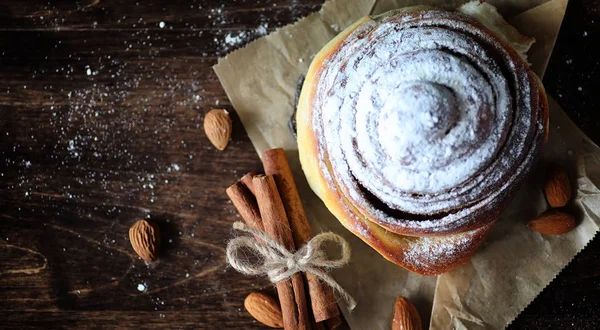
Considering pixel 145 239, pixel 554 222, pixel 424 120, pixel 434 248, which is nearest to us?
pixel 424 120

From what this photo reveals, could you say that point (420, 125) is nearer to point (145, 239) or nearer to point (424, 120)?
point (424, 120)

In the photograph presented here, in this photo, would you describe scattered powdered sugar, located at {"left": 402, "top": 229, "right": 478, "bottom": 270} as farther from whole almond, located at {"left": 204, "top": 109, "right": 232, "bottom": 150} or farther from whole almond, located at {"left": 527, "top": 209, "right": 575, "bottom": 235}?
whole almond, located at {"left": 204, "top": 109, "right": 232, "bottom": 150}

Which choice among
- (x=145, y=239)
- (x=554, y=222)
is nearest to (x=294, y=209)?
(x=145, y=239)

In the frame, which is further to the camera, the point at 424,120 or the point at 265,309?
the point at 265,309

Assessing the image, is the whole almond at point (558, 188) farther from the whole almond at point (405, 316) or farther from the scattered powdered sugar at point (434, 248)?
the whole almond at point (405, 316)

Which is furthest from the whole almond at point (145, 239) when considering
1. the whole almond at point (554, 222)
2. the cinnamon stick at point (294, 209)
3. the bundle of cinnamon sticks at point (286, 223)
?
the whole almond at point (554, 222)

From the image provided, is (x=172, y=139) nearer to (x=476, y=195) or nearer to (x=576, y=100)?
(x=476, y=195)

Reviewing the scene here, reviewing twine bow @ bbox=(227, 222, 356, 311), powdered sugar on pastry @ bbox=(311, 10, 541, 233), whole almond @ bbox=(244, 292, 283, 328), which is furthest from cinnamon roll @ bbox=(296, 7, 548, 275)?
whole almond @ bbox=(244, 292, 283, 328)
